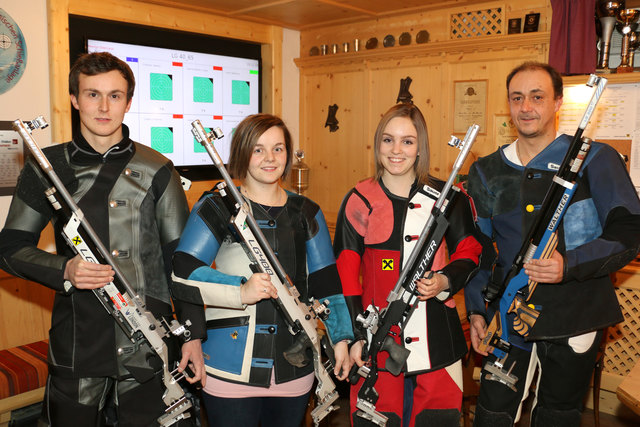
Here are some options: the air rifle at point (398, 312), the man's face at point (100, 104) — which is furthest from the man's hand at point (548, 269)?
the man's face at point (100, 104)

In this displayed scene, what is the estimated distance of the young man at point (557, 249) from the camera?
1979 mm

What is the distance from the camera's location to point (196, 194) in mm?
5070

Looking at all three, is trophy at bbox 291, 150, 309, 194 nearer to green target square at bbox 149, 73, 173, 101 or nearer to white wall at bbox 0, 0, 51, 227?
green target square at bbox 149, 73, 173, 101

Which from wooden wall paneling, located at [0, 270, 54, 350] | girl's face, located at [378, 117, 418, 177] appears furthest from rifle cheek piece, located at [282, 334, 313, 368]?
wooden wall paneling, located at [0, 270, 54, 350]

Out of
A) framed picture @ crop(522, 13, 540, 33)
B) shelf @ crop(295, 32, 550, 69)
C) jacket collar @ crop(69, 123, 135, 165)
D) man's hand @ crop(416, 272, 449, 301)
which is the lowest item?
man's hand @ crop(416, 272, 449, 301)

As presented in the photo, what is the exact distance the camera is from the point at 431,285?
1.89 m

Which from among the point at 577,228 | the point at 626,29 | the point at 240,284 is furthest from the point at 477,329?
the point at 626,29

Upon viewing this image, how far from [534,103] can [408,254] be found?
0.74 meters

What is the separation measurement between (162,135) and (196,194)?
608 millimetres

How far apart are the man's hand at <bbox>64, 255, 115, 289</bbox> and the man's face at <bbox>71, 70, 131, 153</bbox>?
1.44 feet

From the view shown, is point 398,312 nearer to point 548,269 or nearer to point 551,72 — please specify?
point 548,269

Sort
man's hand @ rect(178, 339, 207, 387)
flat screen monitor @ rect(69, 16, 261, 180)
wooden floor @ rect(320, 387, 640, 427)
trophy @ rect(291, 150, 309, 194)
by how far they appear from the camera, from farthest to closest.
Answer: trophy @ rect(291, 150, 309, 194) < flat screen monitor @ rect(69, 16, 261, 180) < wooden floor @ rect(320, 387, 640, 427) < man's hand @ rect(178, 339, 207, 387)

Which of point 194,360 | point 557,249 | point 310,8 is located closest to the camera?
point 194,360

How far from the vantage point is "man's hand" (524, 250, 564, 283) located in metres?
1.93
